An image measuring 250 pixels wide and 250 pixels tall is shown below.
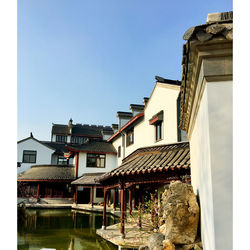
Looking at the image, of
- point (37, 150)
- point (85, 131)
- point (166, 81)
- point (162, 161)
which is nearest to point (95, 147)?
point (37, 150)

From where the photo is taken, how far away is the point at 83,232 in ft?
35.6

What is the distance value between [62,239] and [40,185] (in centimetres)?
1324

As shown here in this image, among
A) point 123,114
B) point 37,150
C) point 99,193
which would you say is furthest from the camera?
point 37,150

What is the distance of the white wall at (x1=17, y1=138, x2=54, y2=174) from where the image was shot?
26.9 m

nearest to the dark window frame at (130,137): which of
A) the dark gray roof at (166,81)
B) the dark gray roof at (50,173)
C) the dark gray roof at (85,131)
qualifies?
the dark gray roof at (166,81)

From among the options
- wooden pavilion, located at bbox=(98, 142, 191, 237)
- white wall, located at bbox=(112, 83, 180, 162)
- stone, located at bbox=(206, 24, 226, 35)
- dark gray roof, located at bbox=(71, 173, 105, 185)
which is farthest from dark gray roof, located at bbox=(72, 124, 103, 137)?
stone, located at bbox=(206, 24, 226, 35)

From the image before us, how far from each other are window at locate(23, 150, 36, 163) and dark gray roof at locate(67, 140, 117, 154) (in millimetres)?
Result: 7715

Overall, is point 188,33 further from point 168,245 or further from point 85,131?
point 85,131

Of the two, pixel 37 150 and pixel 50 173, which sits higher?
pixel 37 150

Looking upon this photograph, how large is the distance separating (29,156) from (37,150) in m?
1.02

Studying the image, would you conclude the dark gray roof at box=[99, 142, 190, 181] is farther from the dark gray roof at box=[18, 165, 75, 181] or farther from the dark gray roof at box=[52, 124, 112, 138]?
the dark gray roof at box=[52, 124, 112, 138]

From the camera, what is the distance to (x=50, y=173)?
72.3 feet

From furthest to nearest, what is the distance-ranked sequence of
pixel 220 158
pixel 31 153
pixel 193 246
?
pixel 31 153 → pixel 193 246 → pixel 220 158
